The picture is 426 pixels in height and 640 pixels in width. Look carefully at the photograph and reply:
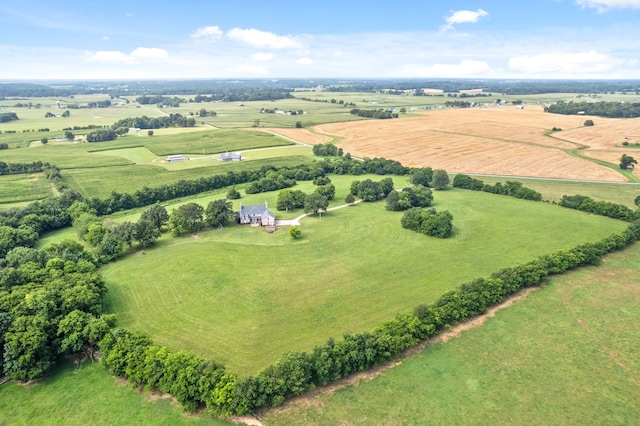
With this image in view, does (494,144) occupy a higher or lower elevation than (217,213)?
higher

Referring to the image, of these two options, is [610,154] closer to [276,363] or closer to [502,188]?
[502,188]

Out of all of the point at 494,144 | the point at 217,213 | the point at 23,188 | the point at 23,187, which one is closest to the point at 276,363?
the point at 217,213

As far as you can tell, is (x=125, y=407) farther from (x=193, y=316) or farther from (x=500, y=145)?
(x=500, y=145)

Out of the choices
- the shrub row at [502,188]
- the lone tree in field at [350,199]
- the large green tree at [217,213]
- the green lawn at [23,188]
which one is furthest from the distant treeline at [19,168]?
the shrub row at [502,188]

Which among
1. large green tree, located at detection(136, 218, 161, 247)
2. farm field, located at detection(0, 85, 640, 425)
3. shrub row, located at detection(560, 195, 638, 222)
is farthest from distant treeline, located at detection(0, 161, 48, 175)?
shrub row, located at detection(560, 195, 638, 222)

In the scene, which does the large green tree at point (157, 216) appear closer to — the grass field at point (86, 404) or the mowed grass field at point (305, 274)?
the mowed grass field at point (305, 274)

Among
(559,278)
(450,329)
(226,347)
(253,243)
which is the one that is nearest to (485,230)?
(559,278)

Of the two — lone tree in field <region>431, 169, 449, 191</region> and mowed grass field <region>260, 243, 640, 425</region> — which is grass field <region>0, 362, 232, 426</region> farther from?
lone tree in field <region>431, 169, 449, 191</region>
